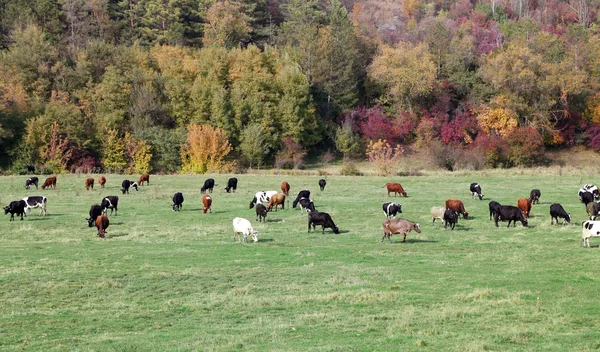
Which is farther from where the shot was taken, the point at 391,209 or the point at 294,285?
the point at 391,209

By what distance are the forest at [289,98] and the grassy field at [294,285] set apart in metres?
40.3

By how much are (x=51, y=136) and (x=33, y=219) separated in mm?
38856

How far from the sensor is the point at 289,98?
278 ft

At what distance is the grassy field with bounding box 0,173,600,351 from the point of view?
16.0 metres

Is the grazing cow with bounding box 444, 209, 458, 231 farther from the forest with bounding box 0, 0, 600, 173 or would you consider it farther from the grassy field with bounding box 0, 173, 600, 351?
the forest with bounding box 0, 0, 600, 173

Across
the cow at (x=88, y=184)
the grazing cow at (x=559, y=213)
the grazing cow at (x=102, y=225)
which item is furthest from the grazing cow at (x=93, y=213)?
the grazing cow at (x=559, y=213)

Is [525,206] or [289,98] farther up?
[289,98]

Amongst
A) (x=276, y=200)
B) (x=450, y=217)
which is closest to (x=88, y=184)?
(x=276, y=200)

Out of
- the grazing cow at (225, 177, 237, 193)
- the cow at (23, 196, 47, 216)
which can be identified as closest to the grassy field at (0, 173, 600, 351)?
the cow at (23, 196, 47, 216)

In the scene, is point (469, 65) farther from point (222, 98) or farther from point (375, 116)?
point (222, 98)

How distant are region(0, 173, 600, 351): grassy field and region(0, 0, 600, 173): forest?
40.3 metres

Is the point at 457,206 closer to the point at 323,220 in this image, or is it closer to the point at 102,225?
the point at 323,220

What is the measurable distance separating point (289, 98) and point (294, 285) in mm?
64709

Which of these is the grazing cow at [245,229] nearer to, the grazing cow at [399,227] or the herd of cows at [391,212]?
the herd of cows at [391,212]
